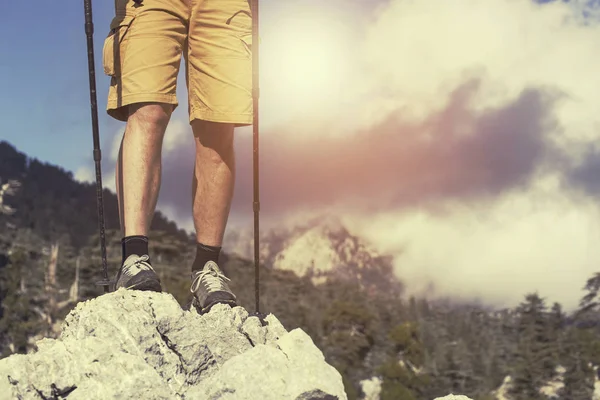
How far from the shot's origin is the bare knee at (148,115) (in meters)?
5.57

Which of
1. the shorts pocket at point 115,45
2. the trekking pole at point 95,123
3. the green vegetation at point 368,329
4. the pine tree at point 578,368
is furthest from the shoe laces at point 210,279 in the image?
the pine tree at point 578,368

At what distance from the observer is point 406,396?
78500mm

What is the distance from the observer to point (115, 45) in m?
5.75

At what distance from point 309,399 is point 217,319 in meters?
0.98

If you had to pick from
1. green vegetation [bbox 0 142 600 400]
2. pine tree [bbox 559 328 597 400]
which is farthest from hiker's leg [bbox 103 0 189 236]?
pine tree [bbox 559 328 597 400]

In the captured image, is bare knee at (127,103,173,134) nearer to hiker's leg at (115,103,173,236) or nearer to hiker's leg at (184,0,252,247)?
Answer: hiker's leg at (115,103,173,236)

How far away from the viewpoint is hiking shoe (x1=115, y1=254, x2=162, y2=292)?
5.34 metres

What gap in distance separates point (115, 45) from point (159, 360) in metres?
2.27

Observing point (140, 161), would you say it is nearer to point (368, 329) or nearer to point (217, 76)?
point (217, 76)

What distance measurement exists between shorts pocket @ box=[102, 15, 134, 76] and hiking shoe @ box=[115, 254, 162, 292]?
4.39ft

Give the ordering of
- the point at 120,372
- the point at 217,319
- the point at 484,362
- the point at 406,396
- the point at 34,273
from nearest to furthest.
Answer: the point at 120,372, the point at 217,319, the point at 406,396, the point at 34,273, the point at 484,362

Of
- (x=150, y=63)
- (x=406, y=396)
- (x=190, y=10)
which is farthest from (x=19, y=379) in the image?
(x=406, y=396)

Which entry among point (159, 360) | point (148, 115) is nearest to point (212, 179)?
point (148, 115)

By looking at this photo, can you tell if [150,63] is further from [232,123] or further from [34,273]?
[34,273]
